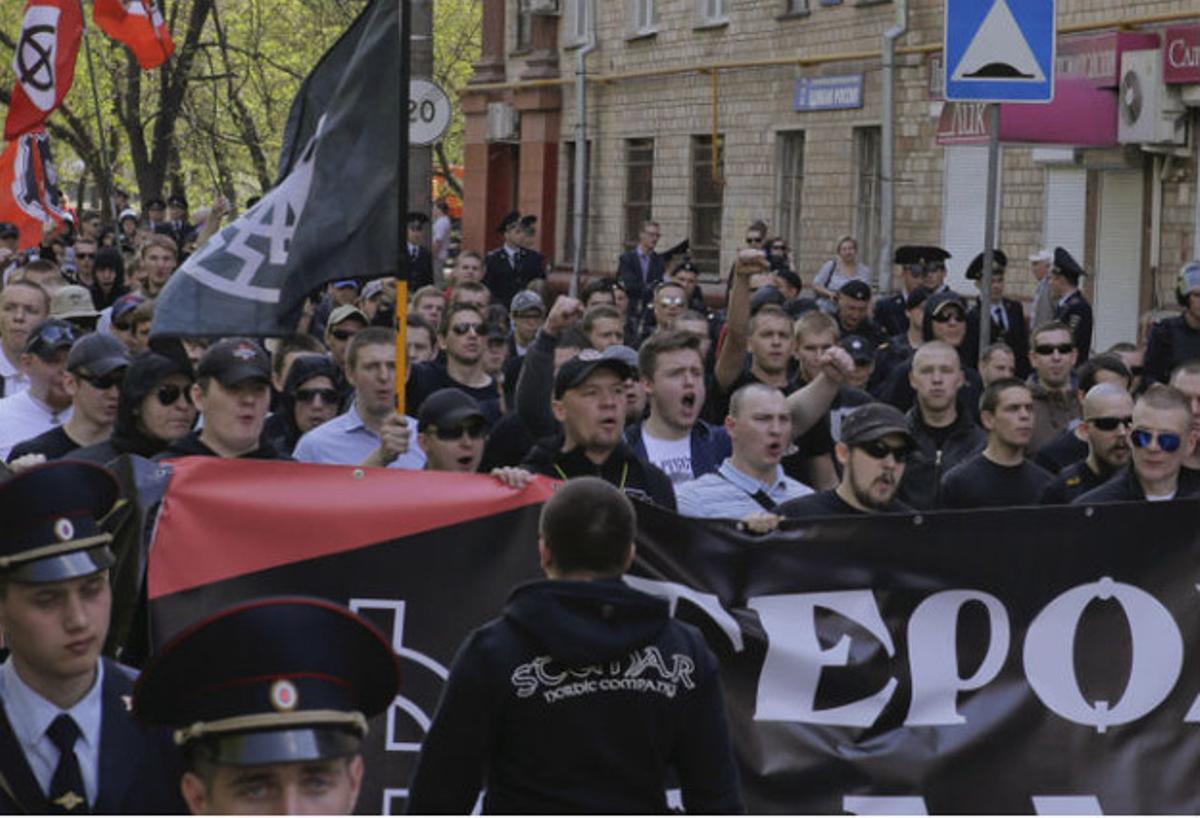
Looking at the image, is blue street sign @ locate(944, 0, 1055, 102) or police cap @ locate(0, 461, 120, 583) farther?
blue street sign @ locate(944, 0, 1055, 102)

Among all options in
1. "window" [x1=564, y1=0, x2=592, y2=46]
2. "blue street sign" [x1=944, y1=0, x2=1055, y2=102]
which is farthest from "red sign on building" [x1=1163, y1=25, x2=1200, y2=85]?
"window" [x1=564, y1=0, x2=592, y2=46]

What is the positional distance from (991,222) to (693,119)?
2460cm

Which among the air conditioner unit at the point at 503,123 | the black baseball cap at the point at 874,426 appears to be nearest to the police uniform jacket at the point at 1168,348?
the black baseball cap at the point at 874,426

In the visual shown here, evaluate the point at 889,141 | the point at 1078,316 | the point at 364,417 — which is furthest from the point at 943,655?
the point at 889,141

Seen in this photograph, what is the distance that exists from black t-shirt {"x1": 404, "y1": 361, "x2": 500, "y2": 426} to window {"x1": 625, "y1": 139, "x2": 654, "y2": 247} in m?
25.7

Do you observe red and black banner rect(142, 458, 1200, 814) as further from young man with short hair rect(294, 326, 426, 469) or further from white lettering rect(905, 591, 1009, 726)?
young man with short hair rect(294, 326, 426, 469)

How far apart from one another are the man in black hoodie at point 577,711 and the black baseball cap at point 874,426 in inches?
112

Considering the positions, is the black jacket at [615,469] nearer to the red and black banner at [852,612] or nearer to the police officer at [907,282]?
the red and black banner at [852,612]

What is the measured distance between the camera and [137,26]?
23.5 m

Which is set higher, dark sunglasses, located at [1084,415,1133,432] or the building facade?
the building facade

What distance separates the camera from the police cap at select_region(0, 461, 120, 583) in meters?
4.80

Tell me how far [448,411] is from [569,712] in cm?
335

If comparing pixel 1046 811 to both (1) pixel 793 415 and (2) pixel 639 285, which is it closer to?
(1) pixel 793 415

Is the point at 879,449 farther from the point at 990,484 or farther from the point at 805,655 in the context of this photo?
the point at 990,484
